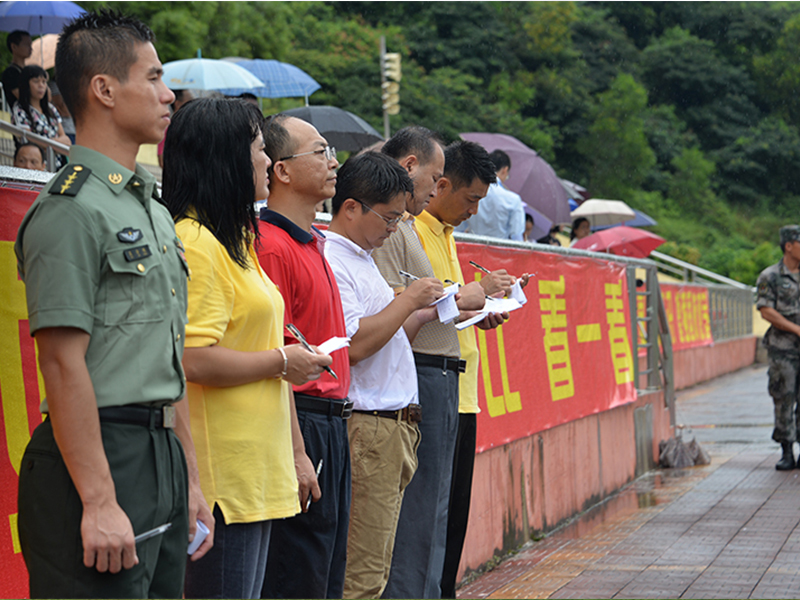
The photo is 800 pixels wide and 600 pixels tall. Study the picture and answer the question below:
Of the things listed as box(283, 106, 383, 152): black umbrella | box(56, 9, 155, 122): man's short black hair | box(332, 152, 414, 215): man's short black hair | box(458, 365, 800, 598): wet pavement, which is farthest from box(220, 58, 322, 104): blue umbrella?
box(56, 9, 155, 122): man's short black hair

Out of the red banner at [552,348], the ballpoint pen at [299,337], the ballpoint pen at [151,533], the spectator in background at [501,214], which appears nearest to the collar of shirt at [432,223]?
the red banner at [552,348]

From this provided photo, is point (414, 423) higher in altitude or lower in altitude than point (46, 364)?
lower

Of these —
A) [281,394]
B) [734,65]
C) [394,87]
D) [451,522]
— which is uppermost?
[734,65]

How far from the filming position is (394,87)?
19.5 meters

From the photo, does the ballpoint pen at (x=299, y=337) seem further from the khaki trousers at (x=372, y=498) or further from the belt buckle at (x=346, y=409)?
the khaki trousers at (x=372, y=498)

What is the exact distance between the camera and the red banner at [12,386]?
2627mm

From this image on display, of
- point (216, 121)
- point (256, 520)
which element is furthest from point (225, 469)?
point (216, 121)

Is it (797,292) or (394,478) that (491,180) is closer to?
(394,478)

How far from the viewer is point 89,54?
2.05m

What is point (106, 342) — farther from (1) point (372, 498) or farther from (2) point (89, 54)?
(1) point (372, 498)

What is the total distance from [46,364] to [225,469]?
0.67 meters

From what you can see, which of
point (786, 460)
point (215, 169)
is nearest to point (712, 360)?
point (786, 460)

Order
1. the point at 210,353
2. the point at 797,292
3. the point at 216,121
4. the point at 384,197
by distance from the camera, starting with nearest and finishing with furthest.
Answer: the point at 210,353 → the point at 216,121 → the point at 384,197 → the point at 797,292

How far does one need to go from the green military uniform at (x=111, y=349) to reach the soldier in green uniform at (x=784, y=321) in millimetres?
7845
